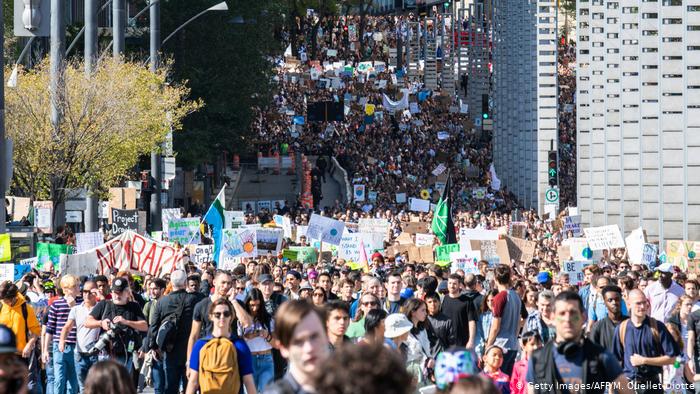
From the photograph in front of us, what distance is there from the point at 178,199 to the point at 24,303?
51958 millimetres

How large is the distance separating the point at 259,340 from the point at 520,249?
1814 cm

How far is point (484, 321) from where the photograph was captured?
52.5ft

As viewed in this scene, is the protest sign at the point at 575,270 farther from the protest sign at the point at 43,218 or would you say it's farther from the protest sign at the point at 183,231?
the protest sign at the point at 43,218

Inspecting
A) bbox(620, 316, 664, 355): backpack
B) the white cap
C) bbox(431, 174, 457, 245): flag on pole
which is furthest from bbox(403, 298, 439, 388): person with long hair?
bbox(431, 174, 457, 245): flag on pole

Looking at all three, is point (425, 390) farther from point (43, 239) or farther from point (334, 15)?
point (334, 15)

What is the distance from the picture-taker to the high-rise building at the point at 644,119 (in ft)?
147

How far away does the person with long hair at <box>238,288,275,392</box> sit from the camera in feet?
46.4

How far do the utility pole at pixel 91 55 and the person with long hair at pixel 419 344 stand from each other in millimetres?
23830

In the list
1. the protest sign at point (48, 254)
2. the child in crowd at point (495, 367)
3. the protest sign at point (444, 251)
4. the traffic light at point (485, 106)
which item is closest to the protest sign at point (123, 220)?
the protest sign at point (444, 251)

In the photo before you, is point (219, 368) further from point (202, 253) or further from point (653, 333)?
point (202, 253)

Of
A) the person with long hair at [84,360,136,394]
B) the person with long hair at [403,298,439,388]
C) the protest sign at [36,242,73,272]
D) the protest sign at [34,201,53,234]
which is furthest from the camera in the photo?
the protest sign at [34,201,53,234]

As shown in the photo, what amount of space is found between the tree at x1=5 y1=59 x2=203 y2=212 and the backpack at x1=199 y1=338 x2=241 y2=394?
2579 cm

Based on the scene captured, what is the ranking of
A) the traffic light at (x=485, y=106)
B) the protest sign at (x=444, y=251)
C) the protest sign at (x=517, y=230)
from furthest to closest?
1. the traffic light at (x=485, y=106)
2. the protest sign at (x=517, y=230)
3. the protest sign at (x=444, y=251)

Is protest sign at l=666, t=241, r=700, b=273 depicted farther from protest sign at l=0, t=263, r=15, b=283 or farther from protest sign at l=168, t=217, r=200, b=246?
protest sign at l=0, t=263, r=15, b=283
